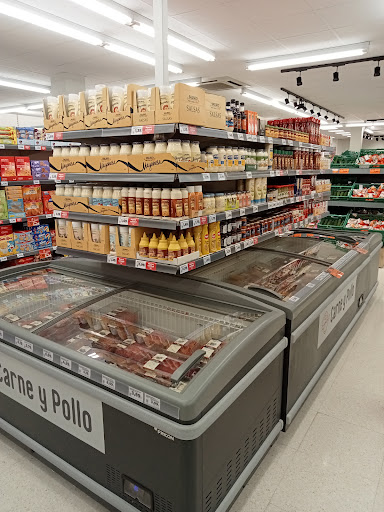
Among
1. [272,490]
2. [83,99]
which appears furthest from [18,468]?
[83,99]

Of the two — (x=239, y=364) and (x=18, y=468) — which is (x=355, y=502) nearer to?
(x=239, y=364)

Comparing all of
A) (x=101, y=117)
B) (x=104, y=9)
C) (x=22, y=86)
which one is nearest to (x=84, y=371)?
(x=101, y=117)

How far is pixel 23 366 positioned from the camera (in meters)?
2.30

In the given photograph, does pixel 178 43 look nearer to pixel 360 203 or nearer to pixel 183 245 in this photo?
pixel 360 203

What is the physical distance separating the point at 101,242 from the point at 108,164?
1.87 feet

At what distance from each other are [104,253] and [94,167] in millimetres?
627

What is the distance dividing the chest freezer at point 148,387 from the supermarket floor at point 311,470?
139mm

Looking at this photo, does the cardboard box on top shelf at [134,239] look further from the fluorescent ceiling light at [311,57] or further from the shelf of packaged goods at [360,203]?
the fluorescent ceiling light at [311,57]

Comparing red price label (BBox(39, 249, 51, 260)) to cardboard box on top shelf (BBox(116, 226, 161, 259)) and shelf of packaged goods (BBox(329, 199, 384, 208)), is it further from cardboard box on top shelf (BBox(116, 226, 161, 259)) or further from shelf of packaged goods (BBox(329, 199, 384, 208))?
shelf of packaged goods (BBox(329, 199, 384, 208))

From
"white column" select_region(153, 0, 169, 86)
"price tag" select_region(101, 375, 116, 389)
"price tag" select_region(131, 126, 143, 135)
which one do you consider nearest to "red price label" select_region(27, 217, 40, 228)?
"white column" select_region(153, 0, 169, 86)

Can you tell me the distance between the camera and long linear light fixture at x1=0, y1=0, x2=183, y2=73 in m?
5.02

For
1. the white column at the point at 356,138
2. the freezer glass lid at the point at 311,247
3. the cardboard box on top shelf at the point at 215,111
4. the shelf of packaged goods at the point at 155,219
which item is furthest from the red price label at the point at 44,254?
the white column at the point at 356,138

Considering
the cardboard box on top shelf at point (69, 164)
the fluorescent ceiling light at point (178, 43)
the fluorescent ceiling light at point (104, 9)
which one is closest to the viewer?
the cardboard box on top shelf at point (69, 164)

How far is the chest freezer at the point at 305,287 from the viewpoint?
2604mm
